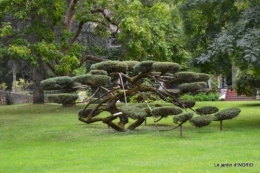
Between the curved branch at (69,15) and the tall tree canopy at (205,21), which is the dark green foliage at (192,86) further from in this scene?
the curved branch at (69,15)

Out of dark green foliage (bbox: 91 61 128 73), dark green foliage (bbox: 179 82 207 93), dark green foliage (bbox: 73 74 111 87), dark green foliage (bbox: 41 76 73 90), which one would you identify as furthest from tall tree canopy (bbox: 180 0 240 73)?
dark green foliage (bbox: 41 76 73 90)

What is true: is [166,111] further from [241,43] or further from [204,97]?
[204,97]

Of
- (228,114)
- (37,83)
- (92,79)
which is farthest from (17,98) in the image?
(228,114)

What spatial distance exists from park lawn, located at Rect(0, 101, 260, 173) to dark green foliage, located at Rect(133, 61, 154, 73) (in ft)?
6.20

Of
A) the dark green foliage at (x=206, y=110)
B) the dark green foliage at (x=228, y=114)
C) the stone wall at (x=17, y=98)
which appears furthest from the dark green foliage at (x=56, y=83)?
the stone wall at (x=17, y=98)

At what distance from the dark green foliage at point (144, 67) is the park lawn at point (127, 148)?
6.20 ft

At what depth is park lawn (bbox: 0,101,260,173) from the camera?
30.2 feet

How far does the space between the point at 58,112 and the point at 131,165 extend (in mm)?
15133

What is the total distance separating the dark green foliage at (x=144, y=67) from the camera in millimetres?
14070

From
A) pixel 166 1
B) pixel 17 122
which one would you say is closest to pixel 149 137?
pixel 17 122

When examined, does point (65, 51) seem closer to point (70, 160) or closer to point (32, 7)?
→ point (32, 7)

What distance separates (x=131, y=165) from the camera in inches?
367

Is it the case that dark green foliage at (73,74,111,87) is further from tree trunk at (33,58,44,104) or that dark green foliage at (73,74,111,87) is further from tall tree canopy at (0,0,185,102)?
tree trunk at (33,58,44,104)

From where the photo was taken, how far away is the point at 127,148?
11.6 metres
